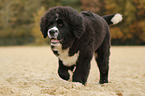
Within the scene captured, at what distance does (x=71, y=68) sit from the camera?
165 inches

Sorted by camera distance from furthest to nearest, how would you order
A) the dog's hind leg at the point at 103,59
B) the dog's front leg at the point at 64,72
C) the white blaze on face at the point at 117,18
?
the white blaze on face at the point at 117,18 < the dog's hind leg at the point at 103,59 < the dog's front leg at the point at 64,72

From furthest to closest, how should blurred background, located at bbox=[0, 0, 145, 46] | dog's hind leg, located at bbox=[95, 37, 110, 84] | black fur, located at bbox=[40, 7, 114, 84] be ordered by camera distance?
blurred background, located at bbox=[0, 0, 145, 46], dog's hind leg, located at bbox=[95, 37, 110, 84], black fur, located at bbox=[40, 7, 114, 84]

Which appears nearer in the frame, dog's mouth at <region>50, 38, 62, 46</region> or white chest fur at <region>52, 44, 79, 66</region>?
dog's mouth at <region>50, 38, 62, 46</region>

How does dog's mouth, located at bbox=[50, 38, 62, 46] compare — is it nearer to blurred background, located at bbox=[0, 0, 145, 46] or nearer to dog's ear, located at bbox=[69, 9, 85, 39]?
dog's ear, located at bbox=[69, 9, 85, 39]

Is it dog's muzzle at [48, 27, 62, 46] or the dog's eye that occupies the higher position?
the dog's eye

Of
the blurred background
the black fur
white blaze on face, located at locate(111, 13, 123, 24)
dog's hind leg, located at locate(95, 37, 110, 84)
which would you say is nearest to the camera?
the black fur

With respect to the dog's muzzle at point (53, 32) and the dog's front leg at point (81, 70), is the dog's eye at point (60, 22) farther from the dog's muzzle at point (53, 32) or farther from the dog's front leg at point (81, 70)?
the dog's front leg at point (81, 70)

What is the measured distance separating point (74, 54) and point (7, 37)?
42.6 metres

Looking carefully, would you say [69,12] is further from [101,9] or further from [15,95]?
[101,9]

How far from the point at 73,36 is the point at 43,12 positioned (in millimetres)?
35957

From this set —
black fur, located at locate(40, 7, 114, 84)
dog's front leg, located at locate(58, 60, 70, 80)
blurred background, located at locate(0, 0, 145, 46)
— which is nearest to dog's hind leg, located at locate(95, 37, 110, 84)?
black fur, located at locate(40, 7, 114, 84)

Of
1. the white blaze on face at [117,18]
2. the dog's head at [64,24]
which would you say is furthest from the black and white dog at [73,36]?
the white blaze on face at [117,18]

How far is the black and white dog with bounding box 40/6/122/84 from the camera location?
12.0ft

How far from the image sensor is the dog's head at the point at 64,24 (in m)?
3.64
